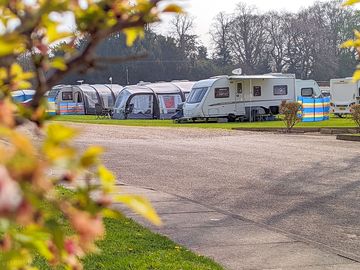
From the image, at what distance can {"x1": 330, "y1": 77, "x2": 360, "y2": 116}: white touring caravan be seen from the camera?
3600 cm

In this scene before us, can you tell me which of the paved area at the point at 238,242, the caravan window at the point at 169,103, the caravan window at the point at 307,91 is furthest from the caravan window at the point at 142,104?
the paved area at the point at 238,242

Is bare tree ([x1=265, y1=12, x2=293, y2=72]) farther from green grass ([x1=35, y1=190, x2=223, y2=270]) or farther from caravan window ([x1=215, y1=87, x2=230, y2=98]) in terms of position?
green grass ([x1=35, y1=190, x2=223, y2=270])

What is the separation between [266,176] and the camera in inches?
529

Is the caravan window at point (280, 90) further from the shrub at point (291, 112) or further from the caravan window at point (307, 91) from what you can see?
the shrub at point (291, 112)

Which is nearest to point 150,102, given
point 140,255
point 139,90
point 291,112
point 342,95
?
point 139,90

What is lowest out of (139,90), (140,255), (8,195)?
(140,255)

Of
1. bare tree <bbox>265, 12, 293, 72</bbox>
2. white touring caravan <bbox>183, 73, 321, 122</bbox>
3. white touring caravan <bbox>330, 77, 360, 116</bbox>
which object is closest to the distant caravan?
white touring caravan <bbox>183, 73, 321, 122</bbox>

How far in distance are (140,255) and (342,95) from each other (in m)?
31.6

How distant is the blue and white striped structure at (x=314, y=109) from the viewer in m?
34.2

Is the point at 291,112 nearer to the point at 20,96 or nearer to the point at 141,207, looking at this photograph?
the point at 20,96

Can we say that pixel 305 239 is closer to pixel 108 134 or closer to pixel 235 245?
pixel 235 245

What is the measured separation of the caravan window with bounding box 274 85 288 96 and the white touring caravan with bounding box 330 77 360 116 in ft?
11.1

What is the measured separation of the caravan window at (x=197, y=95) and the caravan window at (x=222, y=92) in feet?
2.06

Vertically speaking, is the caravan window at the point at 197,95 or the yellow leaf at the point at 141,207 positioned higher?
the caravan window at the point at 197,95
